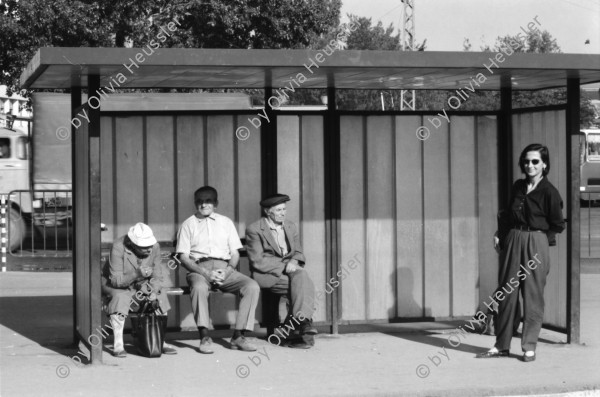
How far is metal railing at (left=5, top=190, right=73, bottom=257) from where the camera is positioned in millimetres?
17500

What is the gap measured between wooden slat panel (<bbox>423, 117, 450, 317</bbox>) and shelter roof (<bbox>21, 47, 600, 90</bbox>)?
0.95 m

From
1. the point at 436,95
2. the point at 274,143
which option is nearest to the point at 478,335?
the point at 274,143

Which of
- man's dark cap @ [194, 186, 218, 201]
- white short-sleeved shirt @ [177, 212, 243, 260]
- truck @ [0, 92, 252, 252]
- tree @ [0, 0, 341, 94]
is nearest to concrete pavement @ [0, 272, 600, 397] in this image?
white short-sleeved shirt @ [177, 212, 243, 260]

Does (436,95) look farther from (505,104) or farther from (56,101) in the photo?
(505,104)

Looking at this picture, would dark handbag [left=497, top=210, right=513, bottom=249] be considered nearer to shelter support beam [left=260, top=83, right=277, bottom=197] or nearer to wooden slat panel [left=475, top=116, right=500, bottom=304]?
wooden slat panel [left=475, top=116, right=500, bottom=304]

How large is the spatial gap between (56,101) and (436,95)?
29.6 meters

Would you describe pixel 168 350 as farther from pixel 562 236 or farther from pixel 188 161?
pixel 562 236

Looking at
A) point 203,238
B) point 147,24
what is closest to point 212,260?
point 203,238

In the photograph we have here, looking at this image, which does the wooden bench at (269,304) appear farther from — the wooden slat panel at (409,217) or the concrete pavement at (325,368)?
the wooden slat panel at (409,217)

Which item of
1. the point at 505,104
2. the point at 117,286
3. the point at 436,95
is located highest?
the point at 436,95

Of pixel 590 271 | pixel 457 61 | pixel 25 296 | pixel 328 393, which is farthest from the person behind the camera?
pixel 590 271

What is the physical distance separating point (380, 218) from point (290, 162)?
1015 millimetres

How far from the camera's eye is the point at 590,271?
1606 centimetres

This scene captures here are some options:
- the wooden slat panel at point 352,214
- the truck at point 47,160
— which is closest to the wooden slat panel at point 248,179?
the wooden slat panel at point 352,214
